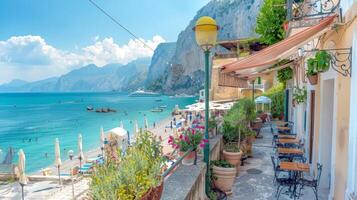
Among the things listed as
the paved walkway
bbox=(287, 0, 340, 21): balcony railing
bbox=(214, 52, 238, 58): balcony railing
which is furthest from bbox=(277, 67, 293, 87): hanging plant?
bbox=(214, 52, 238, 58): balcony railing

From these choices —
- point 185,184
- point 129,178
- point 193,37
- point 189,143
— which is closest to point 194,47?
point 193,37

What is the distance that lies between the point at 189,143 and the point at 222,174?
1457 mm

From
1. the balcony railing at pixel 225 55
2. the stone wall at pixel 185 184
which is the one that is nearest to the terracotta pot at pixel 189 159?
the stone wall at pixel 185 184

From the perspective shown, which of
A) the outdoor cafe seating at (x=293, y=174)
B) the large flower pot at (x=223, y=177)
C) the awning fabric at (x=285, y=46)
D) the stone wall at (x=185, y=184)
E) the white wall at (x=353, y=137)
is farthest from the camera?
the outdoor cafe seating at (x=293, y=174)

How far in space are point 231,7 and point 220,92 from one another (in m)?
80.8

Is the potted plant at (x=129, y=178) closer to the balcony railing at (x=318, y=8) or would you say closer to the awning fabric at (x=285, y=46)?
the awning fabric at (x=285, y=46)

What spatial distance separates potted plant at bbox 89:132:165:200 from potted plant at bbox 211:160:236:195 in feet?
9.38

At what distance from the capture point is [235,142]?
705cm

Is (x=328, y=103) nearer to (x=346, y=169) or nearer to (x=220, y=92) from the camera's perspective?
(x=346, y=169)

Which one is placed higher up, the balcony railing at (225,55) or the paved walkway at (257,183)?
the balcony railing at (225,55)

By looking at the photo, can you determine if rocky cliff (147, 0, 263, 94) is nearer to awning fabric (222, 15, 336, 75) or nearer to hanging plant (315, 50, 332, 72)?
awning fabric (222, 15, 336, 75)

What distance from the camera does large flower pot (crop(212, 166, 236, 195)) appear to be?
504 centimetres

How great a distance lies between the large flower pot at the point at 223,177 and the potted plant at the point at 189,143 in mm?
1240

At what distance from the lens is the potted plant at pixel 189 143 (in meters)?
4.01
